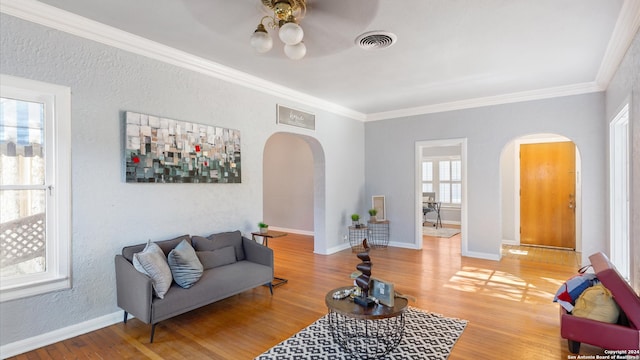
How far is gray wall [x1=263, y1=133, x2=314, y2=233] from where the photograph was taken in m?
8.30

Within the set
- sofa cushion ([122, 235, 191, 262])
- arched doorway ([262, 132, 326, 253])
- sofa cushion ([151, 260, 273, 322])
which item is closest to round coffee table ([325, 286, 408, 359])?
sofa cushion ([151, 260, 273, 322])

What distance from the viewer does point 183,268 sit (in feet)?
10.2

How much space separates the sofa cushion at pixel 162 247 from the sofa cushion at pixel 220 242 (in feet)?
0.39

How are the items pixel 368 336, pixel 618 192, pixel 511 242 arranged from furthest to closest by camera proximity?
pixel 511 242
pixel 618 192
pixel 368 336

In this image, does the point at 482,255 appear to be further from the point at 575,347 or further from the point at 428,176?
the point at 428,176

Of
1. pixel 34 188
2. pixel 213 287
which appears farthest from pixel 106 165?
pixel 213 287

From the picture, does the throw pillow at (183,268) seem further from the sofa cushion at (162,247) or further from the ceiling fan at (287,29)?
the ceiling fan at (287,29)

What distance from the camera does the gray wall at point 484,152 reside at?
478cm

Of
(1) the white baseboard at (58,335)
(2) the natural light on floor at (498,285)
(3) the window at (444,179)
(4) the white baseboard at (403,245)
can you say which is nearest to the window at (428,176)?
(3) the window at (444,179)

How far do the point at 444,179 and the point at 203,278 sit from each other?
8.78 m

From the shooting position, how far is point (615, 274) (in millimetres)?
2412

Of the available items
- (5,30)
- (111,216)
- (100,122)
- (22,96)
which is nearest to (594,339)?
(111,216)

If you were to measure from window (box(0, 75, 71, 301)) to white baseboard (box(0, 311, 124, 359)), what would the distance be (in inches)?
15.0

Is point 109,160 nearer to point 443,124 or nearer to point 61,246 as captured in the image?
point 61,246
